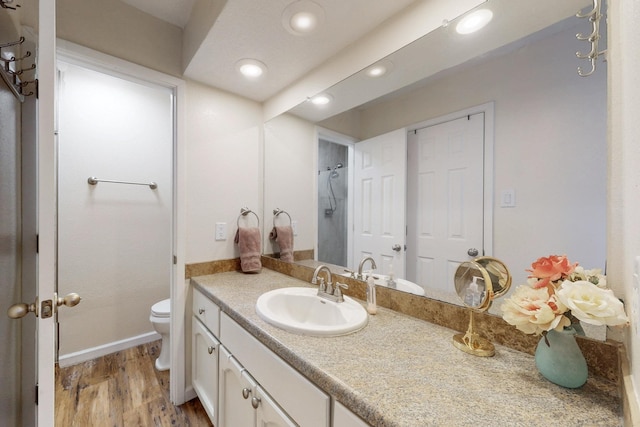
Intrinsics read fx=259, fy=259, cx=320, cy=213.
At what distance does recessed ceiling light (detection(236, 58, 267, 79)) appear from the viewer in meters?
1.51

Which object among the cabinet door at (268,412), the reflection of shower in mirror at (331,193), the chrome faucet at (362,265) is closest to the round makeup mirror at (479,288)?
the chrome faucet at (362,265)

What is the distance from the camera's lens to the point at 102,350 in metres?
2.15

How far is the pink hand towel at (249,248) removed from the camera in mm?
1785

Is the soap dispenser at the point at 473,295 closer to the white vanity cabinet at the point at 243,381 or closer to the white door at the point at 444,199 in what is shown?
the white door at the point at 444,199

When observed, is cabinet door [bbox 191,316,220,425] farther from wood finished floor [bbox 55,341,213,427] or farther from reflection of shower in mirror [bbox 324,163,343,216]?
reflection of shower in mirror [bbox 324,163,343,216]

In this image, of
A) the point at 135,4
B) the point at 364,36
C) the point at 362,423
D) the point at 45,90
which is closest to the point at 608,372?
the point at 362,423

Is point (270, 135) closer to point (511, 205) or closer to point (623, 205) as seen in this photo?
point (511, 205)

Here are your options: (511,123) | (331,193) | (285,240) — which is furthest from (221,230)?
(511,123)

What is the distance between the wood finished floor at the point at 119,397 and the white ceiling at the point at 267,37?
2097 mm

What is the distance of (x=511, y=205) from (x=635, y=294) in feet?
1.48

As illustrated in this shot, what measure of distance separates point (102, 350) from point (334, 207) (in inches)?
90.1

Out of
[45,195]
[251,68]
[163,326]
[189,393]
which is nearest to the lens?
[45,195]

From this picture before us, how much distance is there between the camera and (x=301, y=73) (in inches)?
64.9

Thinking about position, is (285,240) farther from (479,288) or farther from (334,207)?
(479,288)
